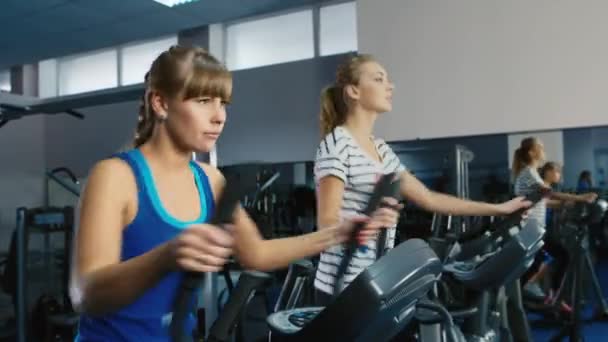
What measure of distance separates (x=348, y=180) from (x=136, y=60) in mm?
6067

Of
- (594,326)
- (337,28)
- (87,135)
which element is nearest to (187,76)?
(594,326)

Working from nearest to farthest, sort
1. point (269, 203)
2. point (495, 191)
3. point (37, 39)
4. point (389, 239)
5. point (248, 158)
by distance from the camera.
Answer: point (389, 239), point (495, 191), point (269, 203), point (248, 158), point (37, 39)

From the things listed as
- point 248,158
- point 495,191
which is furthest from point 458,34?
point 248,158

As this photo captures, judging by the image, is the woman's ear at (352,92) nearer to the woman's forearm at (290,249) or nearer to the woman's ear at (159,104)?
the woman's forearm at (290,249)

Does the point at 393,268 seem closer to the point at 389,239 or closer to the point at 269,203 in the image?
the point at 389,239

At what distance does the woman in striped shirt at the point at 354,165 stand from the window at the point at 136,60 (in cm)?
554

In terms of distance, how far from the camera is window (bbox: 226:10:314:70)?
18.9 ft

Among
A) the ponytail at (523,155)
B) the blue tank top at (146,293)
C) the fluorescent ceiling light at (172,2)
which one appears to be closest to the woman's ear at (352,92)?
the blue tank top at (146,293)

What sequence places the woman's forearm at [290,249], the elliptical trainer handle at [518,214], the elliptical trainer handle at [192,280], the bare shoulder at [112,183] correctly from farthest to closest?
1. the elliptical trainer handle at [518,214]
2. the woman's forearm at [290,249]
3. the bare shoulder at [112,183]
4. the elliptical trainer handle at [192,280]

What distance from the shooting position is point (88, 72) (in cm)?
752

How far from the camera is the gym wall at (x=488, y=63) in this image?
133 inches

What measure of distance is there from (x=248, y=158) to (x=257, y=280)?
4.50 m

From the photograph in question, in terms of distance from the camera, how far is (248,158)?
5398mm

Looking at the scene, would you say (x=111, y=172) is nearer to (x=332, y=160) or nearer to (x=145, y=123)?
(x=145, y=123)
